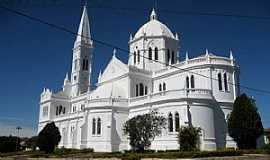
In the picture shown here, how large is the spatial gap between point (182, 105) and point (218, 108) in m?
6.45

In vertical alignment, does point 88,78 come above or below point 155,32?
below

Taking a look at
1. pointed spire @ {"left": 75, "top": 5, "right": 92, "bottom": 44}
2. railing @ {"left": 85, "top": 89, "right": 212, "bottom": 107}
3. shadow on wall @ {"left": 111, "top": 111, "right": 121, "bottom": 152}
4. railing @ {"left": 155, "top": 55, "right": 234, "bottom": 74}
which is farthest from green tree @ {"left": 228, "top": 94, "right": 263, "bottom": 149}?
pointed spire @ {"left": 75, "top": 5, "right": 92, "bottom": 44}

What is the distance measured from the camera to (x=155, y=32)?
206ft

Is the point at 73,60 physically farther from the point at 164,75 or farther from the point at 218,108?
the point at 218,108

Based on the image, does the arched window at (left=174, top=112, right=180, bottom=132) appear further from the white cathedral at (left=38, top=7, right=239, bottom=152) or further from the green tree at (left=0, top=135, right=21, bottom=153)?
the green tree at (left=0, top=135, right=21, bottom=153)

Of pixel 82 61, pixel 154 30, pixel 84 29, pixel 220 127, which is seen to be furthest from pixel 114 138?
pixel 84 29

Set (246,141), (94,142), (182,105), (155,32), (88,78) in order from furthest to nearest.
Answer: (88,78) < (155,32) < (94,142) < (182,105) < (246,141)

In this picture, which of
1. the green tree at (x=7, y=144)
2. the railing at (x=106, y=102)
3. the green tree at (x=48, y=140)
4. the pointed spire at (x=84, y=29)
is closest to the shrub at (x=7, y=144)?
the green tree at (x=7, y=144)

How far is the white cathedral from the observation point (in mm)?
42969

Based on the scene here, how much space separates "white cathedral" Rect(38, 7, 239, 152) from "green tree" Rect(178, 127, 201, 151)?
10.4 feet

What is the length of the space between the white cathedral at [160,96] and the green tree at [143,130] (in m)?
2.56

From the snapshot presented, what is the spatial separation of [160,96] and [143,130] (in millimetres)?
6732

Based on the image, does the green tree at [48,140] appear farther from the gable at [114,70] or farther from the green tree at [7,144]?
the green tree at [7,144]

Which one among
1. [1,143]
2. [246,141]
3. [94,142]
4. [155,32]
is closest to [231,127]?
[246,141]
